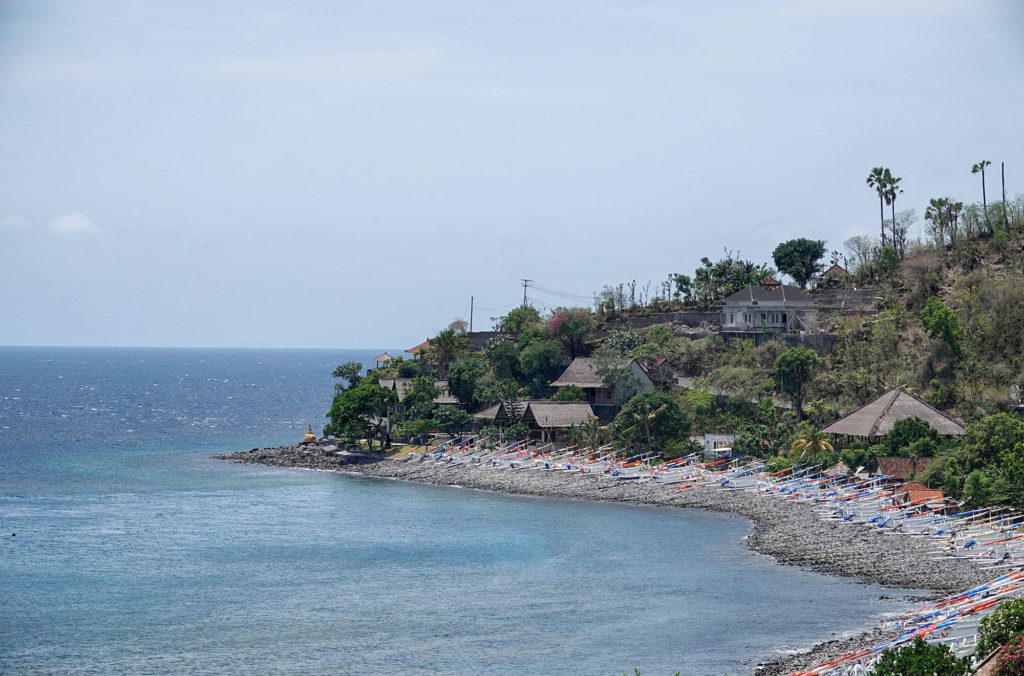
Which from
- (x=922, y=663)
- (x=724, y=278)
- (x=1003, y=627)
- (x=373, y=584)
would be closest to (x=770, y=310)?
(x=724, y=278)

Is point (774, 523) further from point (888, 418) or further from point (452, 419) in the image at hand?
point (452, 419)

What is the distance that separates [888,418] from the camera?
197 ft

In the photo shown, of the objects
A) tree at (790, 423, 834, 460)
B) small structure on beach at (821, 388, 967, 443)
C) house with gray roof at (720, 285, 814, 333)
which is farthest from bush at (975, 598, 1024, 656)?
house with gray roof at (720, 285, 814, 333)

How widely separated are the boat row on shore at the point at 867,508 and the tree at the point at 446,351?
57.4 feet

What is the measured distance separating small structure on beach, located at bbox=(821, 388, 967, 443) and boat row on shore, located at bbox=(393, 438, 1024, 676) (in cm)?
393

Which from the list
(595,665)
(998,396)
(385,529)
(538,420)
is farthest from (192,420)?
(595,665)

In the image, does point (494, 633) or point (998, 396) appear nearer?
point (494, 633)

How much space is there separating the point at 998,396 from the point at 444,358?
45840 mm

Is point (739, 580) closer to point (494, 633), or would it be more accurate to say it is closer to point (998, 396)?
point (494, 633)

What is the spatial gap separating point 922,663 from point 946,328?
5197 centimetres

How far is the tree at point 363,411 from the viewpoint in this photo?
75.9 m

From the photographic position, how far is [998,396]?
6531 cm

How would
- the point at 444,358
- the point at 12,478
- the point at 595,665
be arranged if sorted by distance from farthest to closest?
the point at 444,358, the point at 12,478, the point at 595,665

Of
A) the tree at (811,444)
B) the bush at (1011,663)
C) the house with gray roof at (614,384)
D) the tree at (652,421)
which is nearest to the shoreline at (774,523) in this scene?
the tree at (811,444)
